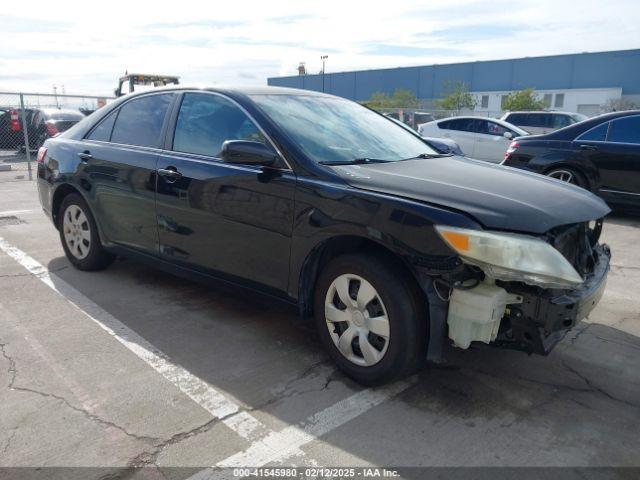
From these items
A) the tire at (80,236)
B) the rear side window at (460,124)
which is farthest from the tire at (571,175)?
the rear side window at (460,124)

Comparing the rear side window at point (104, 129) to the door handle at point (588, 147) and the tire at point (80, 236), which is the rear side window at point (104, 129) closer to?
the tire at point (80, 236)

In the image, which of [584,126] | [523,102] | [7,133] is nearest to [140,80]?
[7,133]

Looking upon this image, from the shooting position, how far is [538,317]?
263cm

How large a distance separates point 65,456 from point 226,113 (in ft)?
7.68

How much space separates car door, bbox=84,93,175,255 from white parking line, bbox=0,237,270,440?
23.2 inches

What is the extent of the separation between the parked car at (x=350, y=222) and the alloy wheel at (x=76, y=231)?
1.12ft

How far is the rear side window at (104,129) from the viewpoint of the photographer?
15.8ft

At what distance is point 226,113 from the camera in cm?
381

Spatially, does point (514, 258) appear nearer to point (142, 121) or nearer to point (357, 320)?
point (357, 320)

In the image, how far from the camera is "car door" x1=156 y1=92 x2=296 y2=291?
339cm

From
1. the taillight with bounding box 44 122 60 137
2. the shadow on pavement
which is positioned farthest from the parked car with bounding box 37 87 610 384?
the taillight with bounding box 44 122 60 137

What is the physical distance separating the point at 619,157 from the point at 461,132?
841cm

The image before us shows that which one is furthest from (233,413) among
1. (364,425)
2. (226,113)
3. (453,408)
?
(226,113)

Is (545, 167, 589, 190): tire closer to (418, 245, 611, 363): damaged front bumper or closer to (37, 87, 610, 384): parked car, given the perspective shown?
(37, 87, 610, 384): parked car
